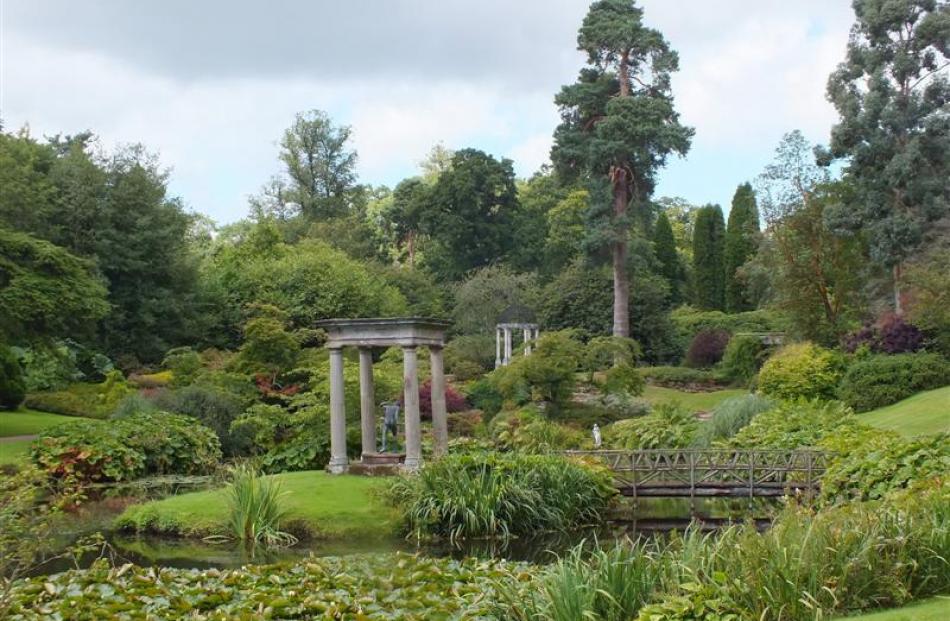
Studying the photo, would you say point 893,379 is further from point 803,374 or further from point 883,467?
point 883,467

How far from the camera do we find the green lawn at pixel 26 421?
2873 centimetres

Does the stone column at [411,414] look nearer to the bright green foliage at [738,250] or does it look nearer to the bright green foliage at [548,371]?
the bright green foliage at [548,371]

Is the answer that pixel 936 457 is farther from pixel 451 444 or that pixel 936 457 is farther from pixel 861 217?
pixel 861 217

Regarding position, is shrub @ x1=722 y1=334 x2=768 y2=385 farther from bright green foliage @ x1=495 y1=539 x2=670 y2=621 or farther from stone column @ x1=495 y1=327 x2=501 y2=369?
bright green foliage @ x1=495 y1=539 x2=670 y2=621

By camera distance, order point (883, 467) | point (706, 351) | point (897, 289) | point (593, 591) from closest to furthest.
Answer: point (593, 591), point (883, 467), point (897, 289), point (706, 351)

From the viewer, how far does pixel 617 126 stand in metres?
42.3

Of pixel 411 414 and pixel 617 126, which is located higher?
pixel 617 126

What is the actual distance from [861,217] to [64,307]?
23694 mm

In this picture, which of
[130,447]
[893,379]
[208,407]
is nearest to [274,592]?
[130,447]

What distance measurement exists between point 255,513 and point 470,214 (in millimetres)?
39812

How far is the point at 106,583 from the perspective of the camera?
1062cm

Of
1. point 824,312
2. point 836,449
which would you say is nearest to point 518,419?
point 836,449

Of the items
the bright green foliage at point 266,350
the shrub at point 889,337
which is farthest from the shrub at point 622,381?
the bright green foliage at point 266,350

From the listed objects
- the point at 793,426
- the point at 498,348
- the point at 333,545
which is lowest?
the point at 333,545
